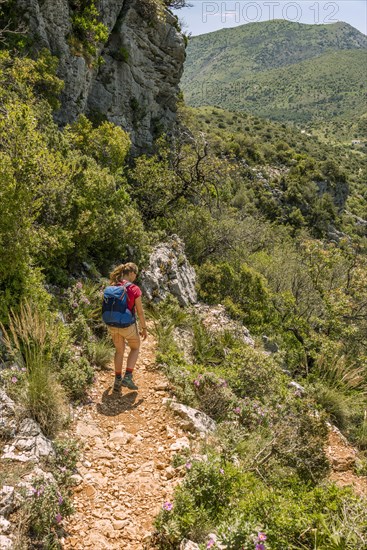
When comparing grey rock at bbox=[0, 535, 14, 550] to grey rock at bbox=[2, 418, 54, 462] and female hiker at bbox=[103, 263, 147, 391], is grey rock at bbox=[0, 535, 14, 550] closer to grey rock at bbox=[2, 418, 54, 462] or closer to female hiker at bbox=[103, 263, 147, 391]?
grey rock at bbox=[2, 418, 54, 462]

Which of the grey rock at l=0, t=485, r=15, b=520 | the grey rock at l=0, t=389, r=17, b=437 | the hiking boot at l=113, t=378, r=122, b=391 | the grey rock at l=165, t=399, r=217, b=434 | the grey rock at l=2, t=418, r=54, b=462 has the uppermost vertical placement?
the grey rock at l=0, t=389, r=17, b=437

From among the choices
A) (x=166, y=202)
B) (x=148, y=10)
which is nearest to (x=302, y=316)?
(x=166, y=202)

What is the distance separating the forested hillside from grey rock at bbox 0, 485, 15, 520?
0.11 m

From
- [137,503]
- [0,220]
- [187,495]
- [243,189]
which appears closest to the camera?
[187,495]

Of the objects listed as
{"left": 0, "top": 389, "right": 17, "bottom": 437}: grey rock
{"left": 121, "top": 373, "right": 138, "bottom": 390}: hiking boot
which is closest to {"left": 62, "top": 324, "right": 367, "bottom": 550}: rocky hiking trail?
{"left": 121, "top": 373, "right": 138, "bottom": 390}: hiking boot

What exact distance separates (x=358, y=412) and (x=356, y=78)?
19980 centimetres

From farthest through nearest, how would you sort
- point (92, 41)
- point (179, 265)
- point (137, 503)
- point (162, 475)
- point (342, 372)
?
point (92, 41) → point (179, 265) → point (342, 372) → point (162, 475) → point (137, 503)

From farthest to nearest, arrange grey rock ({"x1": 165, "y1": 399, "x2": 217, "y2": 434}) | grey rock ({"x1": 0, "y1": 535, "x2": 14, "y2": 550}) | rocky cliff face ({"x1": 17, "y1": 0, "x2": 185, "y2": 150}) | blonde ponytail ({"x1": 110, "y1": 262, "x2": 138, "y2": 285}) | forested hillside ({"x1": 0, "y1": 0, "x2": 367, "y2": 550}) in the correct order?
rocky cliff face ({"x1": 17, "y1": 0, "x2": 185, "y2": 150}) < blonde ponytail ({"x1": 110, "y1": 262, "x2": 138, "y2": 285}) < grey rock ({"x1": 165, "y1": 399, "x2": 217, "y2": 434}) < forested hillside ({"x1": 0, "y1": 0, "x2": 367, "y2": 550}) < grey rock ({"x1": 0, "y1": 535, "x2": 14, "y2": 550})

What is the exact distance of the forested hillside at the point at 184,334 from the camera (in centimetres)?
359

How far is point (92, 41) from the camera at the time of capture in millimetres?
13727

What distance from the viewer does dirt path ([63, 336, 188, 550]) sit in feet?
12.2

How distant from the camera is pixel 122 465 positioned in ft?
15.2

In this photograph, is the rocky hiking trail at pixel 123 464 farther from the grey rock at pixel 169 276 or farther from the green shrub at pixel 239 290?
the green shrub at pixel 239 290

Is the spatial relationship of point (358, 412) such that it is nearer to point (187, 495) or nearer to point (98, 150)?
point (187, 495)
